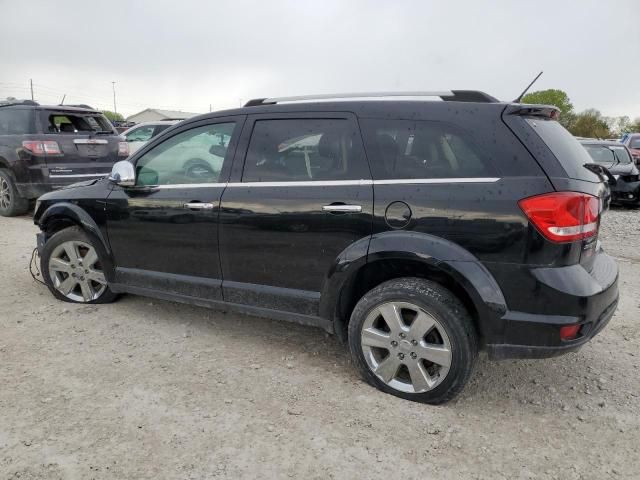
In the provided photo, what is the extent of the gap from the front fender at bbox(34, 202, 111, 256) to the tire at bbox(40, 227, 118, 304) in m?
0.10

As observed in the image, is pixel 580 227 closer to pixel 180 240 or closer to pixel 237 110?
pixel 237 110

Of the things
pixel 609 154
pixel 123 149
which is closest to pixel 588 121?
pixel 609 154

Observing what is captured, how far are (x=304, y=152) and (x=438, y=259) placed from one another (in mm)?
1125

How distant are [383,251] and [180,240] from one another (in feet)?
5.21

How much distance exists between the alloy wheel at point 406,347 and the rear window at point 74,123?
6.93 metres

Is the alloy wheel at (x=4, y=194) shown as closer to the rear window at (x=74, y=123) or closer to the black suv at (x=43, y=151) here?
the black suv at (x=43, y=151)

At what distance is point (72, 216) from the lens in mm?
4012

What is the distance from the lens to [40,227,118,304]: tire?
409cm

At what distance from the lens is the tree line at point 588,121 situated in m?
60.7

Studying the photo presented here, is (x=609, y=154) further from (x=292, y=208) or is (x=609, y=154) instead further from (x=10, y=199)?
(x=10, y=199)

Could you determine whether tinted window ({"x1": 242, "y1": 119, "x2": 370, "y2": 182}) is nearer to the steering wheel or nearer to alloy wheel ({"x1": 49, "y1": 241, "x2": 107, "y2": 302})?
the steering wheel

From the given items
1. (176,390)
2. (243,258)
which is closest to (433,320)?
(243,258)

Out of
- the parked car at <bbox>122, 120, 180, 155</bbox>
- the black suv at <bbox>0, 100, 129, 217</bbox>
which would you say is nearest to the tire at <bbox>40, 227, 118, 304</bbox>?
the black suv at <bbox>0, 100, 129, 217</bbox>

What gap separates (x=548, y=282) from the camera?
2.45m
